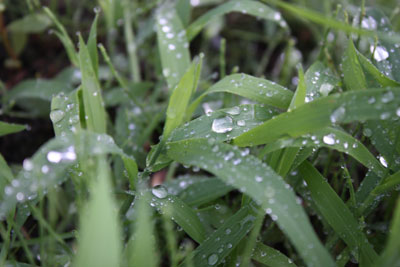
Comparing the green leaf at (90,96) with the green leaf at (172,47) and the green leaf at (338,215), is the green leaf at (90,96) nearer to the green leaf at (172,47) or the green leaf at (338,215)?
the green leaf at (172,47)

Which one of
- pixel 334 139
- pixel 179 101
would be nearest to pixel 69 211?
pixel 179 101

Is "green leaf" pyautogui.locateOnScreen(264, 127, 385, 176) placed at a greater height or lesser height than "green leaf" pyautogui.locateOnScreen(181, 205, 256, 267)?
greater

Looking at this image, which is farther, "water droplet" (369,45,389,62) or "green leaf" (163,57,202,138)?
"water droplet" (369,45,389,62)

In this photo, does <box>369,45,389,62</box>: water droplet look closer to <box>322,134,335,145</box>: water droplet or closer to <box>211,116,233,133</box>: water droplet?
<box>322,134,335,145</box>: water droplet

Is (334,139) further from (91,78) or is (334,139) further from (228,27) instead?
(228,27)

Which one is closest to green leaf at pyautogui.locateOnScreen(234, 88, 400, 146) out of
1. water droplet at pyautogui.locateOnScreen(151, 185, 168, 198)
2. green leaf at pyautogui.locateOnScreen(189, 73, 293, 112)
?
green leaf at pyautogui.locateOnScreen(189, 73, 293, 112)

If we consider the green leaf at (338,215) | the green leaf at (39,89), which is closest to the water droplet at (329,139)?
the green leaf at (338,215)
